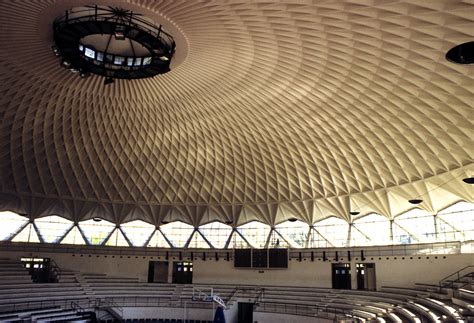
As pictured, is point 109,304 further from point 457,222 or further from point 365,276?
point 457,222

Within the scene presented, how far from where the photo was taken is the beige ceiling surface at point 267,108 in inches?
917

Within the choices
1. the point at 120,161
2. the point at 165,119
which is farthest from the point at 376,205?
the point at 120,161

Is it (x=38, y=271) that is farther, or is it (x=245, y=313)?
(x=38, y=271)

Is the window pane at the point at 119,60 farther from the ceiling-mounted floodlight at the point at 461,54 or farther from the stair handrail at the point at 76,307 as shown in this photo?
the stair handrail at the point at 76,307

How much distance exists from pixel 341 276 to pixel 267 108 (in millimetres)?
21999

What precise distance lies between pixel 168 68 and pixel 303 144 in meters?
16.1

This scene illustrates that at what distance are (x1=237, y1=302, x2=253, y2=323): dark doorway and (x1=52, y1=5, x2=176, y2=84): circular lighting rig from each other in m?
27.1

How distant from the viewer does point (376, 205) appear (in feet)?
148

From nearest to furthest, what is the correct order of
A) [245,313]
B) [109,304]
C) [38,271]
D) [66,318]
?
[66,318] < [109,304] < [245,313] < [38,271]

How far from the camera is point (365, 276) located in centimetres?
4700

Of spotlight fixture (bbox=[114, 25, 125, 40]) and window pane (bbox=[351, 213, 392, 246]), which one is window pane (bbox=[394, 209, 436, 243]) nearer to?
window pane (bbox=[351, 213, 392, 246])

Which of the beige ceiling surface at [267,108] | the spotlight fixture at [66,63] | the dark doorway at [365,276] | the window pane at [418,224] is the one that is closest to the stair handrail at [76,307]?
the beige ceiling surface at [267,108]

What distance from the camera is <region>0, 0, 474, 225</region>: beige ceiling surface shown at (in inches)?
917

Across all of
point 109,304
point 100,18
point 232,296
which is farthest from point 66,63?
point 232,296
